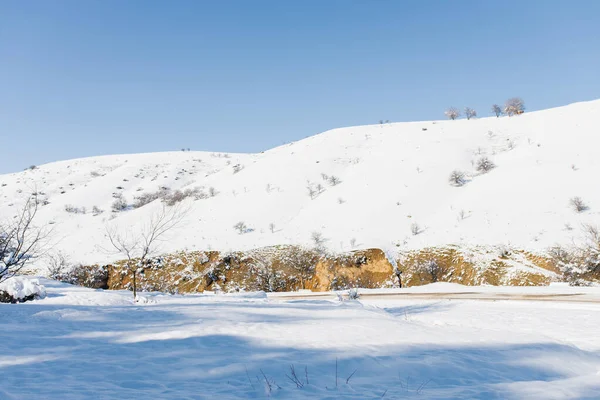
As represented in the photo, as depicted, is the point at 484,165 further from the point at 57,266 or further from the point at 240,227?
the point at 57,266

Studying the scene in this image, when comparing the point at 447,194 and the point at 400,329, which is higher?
the point at 447,194

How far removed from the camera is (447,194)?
32.8 metres

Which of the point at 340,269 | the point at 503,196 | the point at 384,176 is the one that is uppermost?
the point at 384,176

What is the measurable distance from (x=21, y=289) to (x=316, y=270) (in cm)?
1727

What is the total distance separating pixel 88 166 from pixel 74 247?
161 feet

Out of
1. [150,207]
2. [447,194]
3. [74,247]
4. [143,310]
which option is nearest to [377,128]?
[447,194]

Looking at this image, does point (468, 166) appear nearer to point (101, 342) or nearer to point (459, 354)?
point (459, 354)

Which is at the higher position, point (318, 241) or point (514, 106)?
point (514, 106)

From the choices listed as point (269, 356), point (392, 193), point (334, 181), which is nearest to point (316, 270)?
point (392, 193)

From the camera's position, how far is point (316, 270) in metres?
26.5

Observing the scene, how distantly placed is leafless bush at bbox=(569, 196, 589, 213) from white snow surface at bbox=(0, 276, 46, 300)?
104 ft

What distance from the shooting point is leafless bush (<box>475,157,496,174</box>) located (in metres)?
35.5

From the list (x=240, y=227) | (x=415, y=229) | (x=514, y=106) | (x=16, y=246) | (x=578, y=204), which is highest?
(x=514, y=106)

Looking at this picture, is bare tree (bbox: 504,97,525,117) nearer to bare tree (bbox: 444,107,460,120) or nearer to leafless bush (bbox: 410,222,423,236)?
bare tree (bbox: 444,107,460,120)
